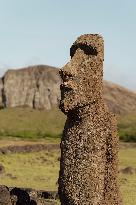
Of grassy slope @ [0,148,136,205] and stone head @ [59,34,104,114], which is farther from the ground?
stone head @ [59,34,104,114]

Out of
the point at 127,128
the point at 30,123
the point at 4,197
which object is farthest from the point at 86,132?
the point at 30,123

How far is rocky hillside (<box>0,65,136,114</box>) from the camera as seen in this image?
337ft

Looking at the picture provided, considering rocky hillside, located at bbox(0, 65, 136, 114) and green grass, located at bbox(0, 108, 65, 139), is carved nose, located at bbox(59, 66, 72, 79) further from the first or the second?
rocky hillside, located at bbox(0, 65, 136, 114)

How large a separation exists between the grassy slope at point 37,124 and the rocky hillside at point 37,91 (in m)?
9.27

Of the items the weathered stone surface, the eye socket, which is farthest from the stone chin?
the weathered stone surface

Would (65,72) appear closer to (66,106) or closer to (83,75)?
(83,75)

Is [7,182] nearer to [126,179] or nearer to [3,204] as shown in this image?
[126,179]

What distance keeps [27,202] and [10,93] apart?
300ft

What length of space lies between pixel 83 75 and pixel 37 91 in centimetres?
9786

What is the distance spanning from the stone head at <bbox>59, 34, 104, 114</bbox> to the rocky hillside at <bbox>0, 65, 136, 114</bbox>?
292ft

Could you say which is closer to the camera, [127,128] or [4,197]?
[4,197]

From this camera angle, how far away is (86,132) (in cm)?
983

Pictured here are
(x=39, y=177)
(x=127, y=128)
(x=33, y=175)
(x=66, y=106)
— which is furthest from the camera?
(x=127, y=128)

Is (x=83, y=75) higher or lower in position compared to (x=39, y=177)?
higher
